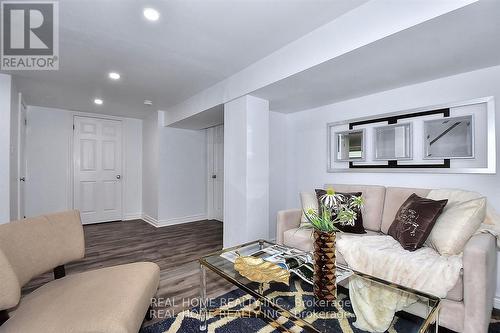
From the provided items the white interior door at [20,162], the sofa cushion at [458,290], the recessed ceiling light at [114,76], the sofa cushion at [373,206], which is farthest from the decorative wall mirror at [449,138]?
the white interior door at [20,162]

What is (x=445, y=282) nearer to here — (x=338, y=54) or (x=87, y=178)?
(x=338, y=54)

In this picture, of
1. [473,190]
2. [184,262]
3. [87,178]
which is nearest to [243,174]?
[184,262]

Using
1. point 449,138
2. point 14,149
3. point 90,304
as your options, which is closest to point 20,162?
point 14,149

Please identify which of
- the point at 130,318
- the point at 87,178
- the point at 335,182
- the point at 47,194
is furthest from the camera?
the point at 87,178

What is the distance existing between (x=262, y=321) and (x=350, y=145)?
7.11 feet

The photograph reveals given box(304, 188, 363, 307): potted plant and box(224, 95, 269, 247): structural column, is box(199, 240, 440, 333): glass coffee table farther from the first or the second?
box(224, 95, 269, 247): structural column

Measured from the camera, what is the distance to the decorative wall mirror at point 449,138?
208 centimetres

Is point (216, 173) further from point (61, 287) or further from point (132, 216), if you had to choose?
point (61, 287)

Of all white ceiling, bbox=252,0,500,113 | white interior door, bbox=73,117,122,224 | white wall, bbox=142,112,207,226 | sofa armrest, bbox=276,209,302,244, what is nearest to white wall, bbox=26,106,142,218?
white interior door, bbox=73,117,122,224

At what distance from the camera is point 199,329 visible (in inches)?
62.4

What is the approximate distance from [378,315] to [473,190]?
1638 mm

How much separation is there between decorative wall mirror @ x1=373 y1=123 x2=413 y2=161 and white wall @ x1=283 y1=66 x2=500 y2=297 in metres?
0.19

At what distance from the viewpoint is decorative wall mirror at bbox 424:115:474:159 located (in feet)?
6.82

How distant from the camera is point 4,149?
261 centimetres
